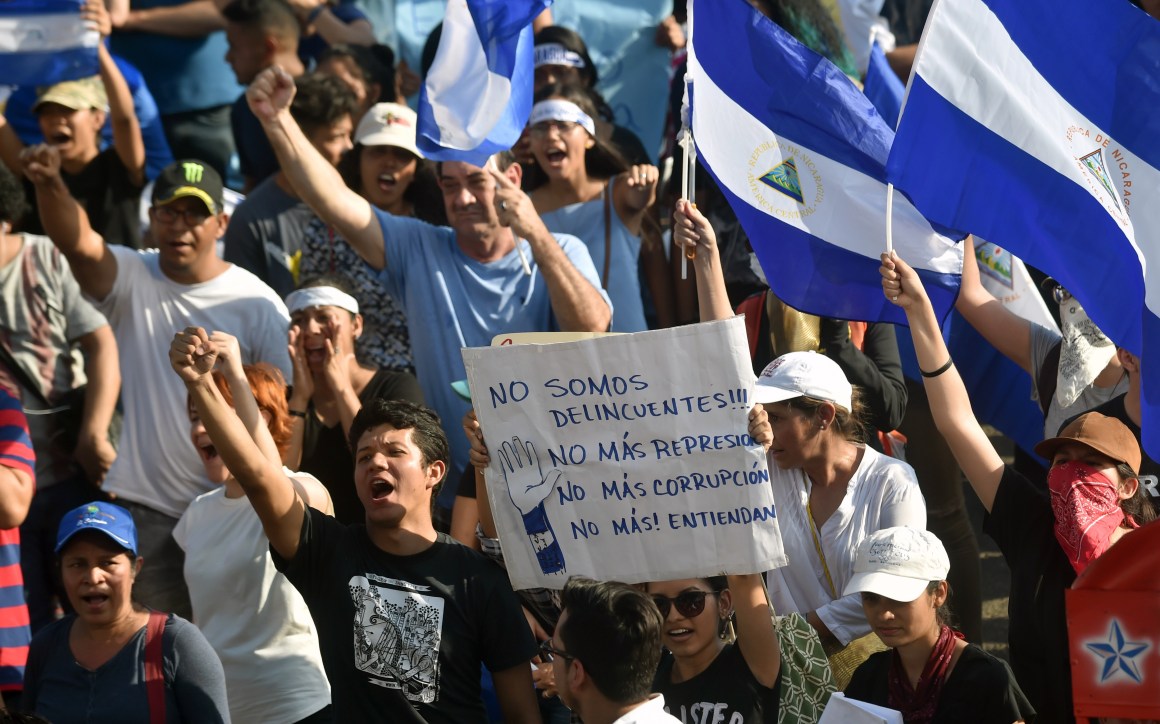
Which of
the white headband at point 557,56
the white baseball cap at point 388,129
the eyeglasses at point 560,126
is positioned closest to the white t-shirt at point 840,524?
the eyeglasses at point 560,126

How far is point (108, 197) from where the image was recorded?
7.89 metres

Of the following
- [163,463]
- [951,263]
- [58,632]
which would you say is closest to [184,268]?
[163,463]

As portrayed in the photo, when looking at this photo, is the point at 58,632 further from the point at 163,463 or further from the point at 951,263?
the point at 951,263

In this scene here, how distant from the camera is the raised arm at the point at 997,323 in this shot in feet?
19.1

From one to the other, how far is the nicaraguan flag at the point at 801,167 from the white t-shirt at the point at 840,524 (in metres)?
0.49

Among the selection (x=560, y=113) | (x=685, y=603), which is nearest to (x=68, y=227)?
(x=560, y=113)

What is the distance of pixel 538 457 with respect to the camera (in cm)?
456

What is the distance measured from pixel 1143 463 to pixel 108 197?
5.03 meters

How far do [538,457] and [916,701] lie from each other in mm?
1192

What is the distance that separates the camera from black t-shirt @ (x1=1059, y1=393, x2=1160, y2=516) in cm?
479

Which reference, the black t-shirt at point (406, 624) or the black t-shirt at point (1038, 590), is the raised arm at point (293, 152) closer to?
the black t-shirt at point (406, 624)

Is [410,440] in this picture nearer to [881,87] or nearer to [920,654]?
[920,654]

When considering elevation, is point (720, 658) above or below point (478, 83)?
below

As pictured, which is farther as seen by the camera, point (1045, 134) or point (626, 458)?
point (1045, 134)
